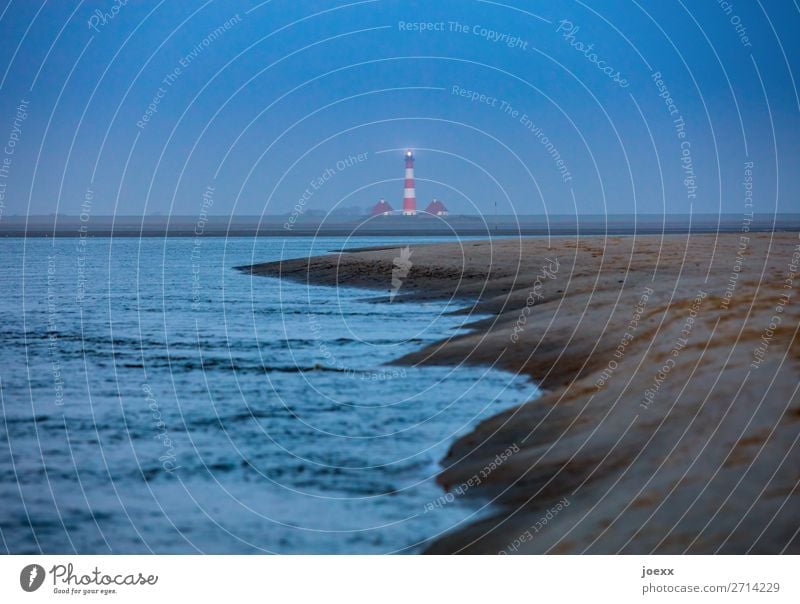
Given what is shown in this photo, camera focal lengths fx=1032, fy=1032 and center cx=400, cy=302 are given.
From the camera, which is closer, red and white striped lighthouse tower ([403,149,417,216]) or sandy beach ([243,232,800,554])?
sandy beach ([243,232,800,554])

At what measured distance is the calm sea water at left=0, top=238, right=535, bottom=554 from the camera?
9.45 metres

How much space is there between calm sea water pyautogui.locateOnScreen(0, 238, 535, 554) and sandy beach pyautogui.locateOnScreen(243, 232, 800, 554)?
62 cm

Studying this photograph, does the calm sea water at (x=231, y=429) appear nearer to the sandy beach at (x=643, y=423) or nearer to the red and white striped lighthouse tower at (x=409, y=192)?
the sandy beach at (x=643, y=423)

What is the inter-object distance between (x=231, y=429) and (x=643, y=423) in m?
5.18

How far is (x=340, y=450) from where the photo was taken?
11984 mm

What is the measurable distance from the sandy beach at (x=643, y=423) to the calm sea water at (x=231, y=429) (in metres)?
0.62

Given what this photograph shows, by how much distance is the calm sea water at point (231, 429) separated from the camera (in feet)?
31.0

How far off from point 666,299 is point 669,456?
330 inches

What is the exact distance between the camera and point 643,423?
1103cm

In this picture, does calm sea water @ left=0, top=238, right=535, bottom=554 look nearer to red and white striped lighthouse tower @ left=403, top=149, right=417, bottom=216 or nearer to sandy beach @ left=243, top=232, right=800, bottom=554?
sandy beach @ left=243, top=232, right=800, bottom=554

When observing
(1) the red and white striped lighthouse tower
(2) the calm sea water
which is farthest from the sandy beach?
(1) the red and white striped lighthouse tower

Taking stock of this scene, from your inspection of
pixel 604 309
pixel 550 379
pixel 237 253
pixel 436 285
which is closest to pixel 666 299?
pixel 604 309

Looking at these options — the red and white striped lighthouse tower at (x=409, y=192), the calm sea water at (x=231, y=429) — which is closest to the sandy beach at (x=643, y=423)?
the calm sea water at (x=231, y=429)
